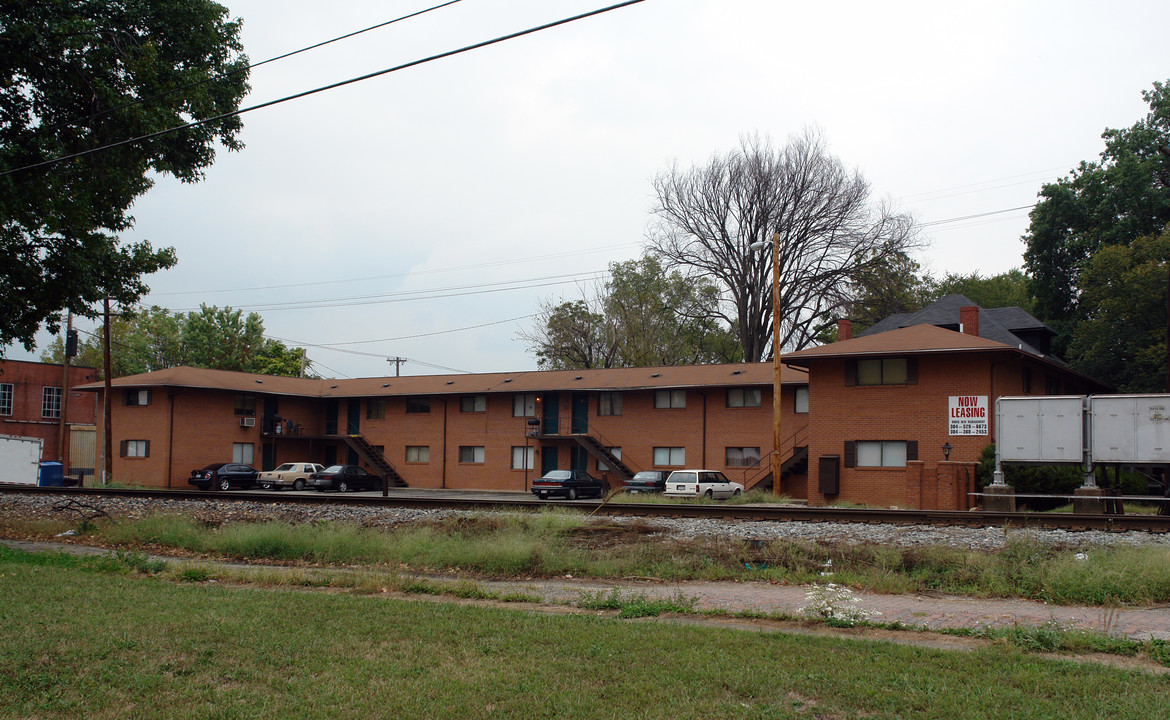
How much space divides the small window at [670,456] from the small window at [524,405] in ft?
23.0

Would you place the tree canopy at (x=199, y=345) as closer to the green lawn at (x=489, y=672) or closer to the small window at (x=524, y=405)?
the small window at (x=524, y=405)

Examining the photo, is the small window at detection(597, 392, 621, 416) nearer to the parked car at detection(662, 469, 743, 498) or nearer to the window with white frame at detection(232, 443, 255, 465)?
the parked car at detection(662, 469, 743, 498)

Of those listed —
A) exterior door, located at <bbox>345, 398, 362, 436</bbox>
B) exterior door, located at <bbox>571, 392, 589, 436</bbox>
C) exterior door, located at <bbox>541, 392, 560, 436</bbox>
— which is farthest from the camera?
exterior door, located at <bbox>345, 398, 362, 436</bbox>

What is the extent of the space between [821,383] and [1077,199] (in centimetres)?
2969

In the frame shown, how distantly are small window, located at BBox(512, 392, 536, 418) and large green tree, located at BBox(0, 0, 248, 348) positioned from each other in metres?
23.6

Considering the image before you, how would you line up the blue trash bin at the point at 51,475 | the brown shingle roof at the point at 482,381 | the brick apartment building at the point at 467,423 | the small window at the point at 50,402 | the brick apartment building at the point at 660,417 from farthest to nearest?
the small window at the point at 50,402 → the blue trash bin at the point at 51,475 → the brown shingle roof at the point at 482,381 → the brick apartment building at the point at 467,423 → the brick apartment building at the point at 660,417

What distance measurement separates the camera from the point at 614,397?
44.3 m

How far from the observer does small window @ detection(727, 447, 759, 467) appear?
4006cm

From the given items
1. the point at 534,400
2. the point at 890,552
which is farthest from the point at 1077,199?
the point at 890,552

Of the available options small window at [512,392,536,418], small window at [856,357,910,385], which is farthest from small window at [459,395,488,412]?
small window at [856,357,910,385]

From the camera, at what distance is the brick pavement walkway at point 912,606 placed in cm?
920

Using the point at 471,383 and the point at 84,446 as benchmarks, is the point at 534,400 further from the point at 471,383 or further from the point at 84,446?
the point at 84,446

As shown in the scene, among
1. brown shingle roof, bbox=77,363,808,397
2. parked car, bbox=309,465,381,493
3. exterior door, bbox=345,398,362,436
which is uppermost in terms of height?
brown shingle roof, bbox=77,363,808,397

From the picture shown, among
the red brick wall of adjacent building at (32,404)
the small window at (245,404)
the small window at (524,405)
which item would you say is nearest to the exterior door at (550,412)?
the small window at (524,405)
